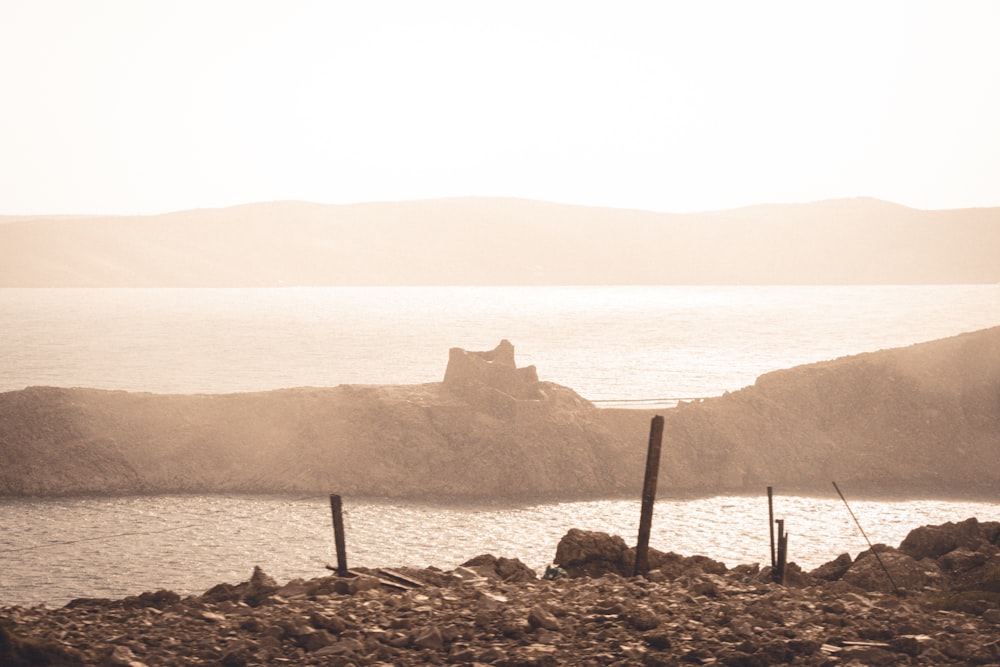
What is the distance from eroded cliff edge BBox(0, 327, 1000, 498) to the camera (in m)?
54.9

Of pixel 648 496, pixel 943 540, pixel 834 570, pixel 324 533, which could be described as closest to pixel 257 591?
pixel 648 496

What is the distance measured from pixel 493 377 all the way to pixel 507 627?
46054 mm

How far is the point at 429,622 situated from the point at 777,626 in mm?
4576

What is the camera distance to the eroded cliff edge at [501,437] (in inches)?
2160

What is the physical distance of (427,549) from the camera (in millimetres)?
41250

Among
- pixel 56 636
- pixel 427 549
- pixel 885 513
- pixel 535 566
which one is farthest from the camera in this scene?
pixel 885 513

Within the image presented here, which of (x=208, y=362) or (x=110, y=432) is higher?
(x=208, y=362)

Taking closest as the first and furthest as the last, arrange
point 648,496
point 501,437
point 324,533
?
point 648,496 → point 324,533 → point 501,437

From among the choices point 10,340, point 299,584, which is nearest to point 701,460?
point 299,584

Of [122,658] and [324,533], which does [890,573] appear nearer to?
[122,658]

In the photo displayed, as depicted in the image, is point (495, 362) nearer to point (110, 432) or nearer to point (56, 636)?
point (110, 432)

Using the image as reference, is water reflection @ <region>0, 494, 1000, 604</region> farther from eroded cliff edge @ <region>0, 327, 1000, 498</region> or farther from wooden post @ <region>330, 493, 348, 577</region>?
wooden post @ <region>330, 493, 348, 577</region>

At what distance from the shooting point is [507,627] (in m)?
14.2

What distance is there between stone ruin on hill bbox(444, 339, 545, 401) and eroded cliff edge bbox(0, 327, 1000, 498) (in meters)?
0.09
